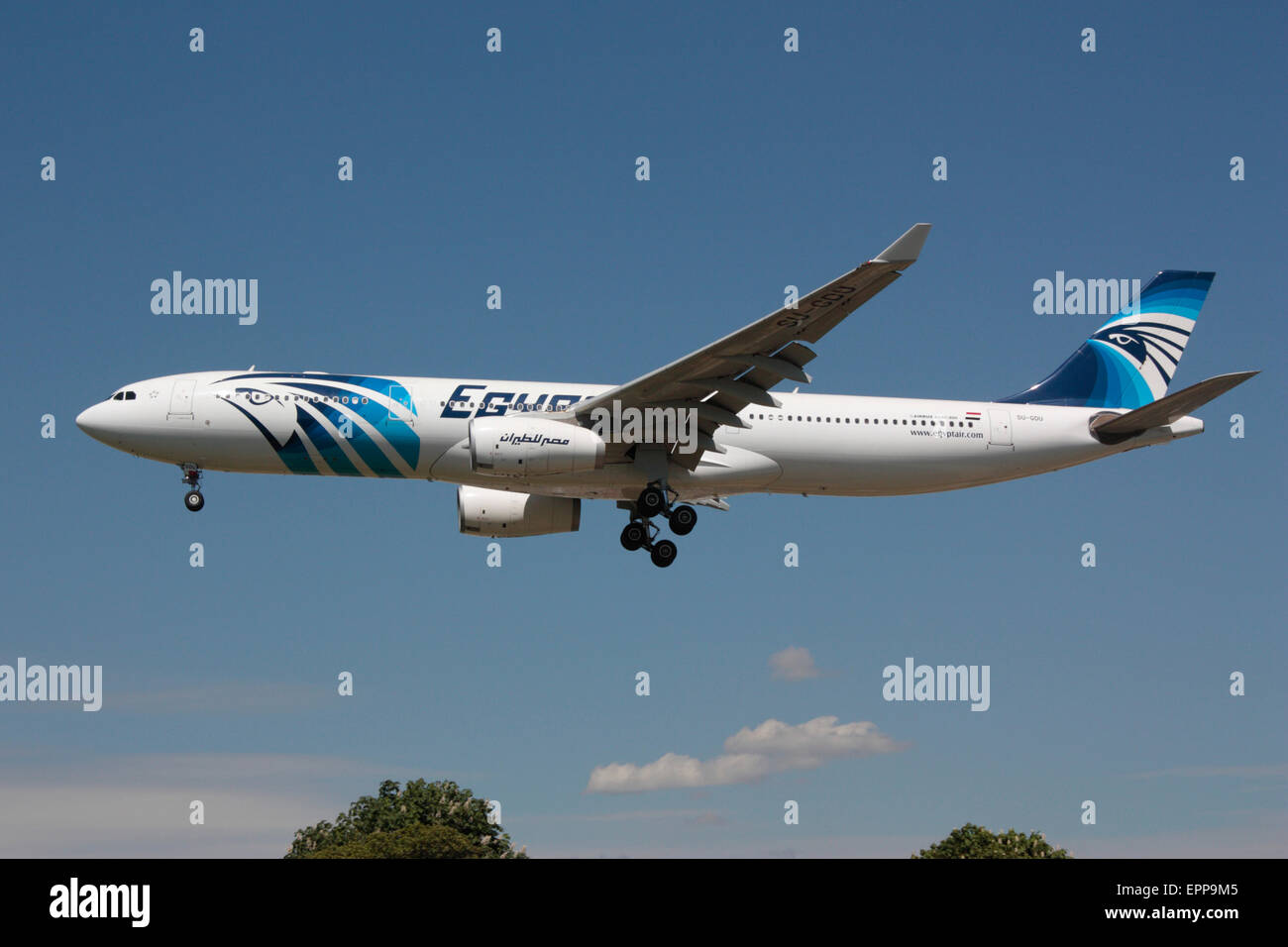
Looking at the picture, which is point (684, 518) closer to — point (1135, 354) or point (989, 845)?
point (1135, 354)

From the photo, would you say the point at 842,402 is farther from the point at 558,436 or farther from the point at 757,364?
the point at 558,436

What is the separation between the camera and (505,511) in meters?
33.0

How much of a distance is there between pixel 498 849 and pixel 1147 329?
4057cm

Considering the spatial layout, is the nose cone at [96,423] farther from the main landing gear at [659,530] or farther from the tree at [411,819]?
the tree at [411,819]

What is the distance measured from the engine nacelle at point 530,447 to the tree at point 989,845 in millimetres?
37020

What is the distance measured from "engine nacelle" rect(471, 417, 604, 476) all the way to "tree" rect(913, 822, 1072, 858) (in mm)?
37020

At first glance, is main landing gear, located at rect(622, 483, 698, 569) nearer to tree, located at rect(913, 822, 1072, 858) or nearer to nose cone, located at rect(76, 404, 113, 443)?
nose cone, located at rect(76, 404, 113, 443)

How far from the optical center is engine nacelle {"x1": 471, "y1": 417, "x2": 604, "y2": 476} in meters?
28.5

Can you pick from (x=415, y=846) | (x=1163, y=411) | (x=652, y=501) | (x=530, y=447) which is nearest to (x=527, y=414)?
(x=530, y=447)

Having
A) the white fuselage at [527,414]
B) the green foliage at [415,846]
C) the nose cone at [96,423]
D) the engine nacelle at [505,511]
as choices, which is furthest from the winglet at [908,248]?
the green foliage at [415,846]

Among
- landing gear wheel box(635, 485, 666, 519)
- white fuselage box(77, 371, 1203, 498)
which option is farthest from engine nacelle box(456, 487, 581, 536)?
landing gear wheel box(635, 485, 666, 519)

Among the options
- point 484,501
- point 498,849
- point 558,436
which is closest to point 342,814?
point 498,849

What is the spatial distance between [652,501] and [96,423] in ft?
41.9
